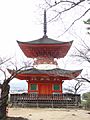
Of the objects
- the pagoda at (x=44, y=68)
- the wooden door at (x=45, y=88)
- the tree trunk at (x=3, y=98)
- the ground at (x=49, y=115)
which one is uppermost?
the pagoda at (x=44, y=68)

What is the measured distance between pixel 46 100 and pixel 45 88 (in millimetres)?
3187

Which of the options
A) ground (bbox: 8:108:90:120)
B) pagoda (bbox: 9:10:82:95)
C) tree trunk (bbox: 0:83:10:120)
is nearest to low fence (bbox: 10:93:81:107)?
pagoda (bbox: 9:10:82:95)

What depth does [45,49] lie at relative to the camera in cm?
3575

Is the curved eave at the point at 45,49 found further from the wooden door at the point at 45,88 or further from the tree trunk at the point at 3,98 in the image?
the tree trunk at the point at 3,98

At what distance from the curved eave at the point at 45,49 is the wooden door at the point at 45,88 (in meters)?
3.62

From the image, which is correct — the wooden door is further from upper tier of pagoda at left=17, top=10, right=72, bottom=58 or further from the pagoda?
upper tier of pagoda at left=17, top=10, right=72, bottom=58

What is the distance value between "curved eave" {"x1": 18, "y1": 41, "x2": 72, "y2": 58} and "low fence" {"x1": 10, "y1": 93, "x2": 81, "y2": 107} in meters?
5.75

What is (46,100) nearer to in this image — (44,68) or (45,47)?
(44,68)

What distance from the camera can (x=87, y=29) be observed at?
15562 millimetres

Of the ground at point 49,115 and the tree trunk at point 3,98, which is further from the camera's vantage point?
the ground at point 49,115

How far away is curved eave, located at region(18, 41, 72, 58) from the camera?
3512 centimetres

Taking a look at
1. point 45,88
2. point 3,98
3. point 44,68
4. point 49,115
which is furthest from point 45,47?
point 3,98

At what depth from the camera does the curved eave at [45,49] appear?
35.1 metres

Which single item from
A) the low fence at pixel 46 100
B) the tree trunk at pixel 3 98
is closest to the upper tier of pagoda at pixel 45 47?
the low fence at pixel 46 100
